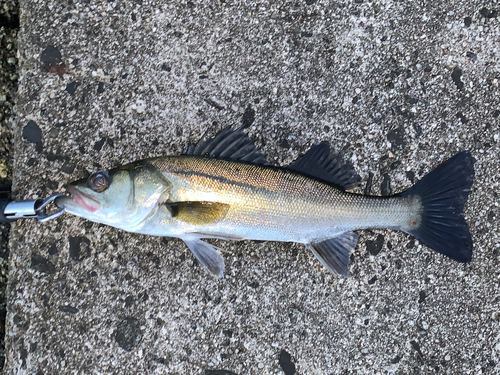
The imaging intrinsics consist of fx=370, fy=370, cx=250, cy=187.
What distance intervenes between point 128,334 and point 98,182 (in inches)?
45.3

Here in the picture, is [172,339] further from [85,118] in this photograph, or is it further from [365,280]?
[85,118]

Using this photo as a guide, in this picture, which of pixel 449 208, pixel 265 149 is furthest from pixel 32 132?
pixel 449 208

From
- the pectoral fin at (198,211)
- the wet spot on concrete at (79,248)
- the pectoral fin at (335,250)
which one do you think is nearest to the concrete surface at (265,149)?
the wet spot on concrete at (79,248)

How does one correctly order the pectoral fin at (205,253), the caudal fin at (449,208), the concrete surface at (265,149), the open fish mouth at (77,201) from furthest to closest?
the concrete surface at (265,149) → the pectoral fin at (205,253) → the caudal fin at (449,208) → the open fish mouth at (77,201)

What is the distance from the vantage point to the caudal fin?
234 centimetres

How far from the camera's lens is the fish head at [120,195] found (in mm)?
2230

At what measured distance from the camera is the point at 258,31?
280 cm

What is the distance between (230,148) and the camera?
2.39m

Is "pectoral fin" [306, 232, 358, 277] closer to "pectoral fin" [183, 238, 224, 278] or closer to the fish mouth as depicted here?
"pectoral fin" [183, 238, 224, 278]

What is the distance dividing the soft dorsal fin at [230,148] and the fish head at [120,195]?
319 mm

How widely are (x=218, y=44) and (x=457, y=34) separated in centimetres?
177

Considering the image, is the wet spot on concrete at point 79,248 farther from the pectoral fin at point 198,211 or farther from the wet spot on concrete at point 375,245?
the wet spot on concrete at point 375,245

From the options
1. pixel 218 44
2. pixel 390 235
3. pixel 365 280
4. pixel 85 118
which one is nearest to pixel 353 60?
pixel 218 44

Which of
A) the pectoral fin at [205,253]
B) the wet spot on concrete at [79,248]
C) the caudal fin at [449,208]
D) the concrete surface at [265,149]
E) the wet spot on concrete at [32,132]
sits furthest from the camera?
the wet spot on concrete at [32,132]
